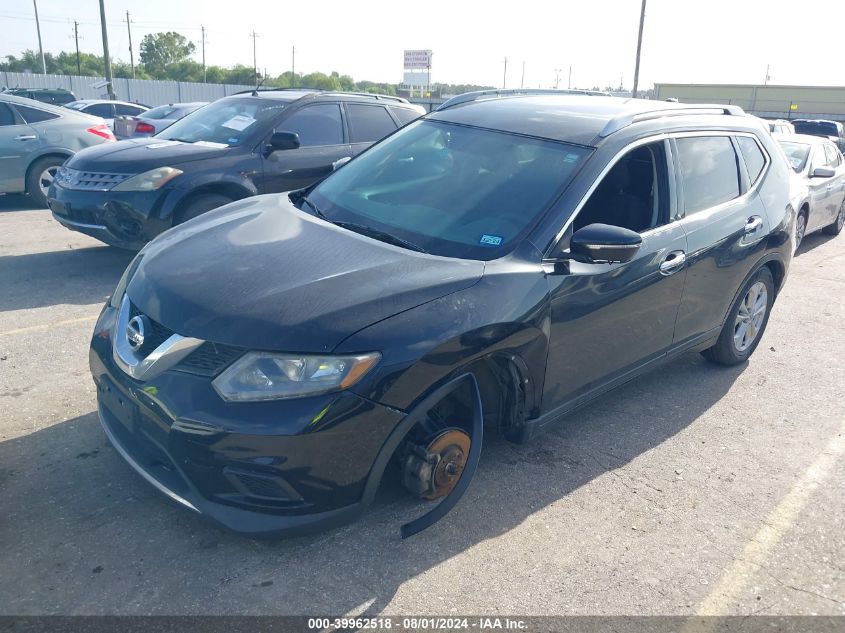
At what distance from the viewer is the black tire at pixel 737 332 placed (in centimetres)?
484

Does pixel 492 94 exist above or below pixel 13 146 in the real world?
above

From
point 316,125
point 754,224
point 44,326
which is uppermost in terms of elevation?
point 316,125

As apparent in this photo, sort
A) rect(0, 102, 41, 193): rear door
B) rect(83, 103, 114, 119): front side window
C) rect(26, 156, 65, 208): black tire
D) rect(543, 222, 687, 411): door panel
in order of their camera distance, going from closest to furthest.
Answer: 1. rect(543, 222, 687, 411): door panel
2. rect(0, 102, 41, 193): rear door
3. rect(26, 156, 65, 208): black tire
4. rect(83, 103, 114, 119): front side window

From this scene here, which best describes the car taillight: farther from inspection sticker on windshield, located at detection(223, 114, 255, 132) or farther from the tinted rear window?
inspection sticker on windshield, located at detection(223, 114, 255, 132)

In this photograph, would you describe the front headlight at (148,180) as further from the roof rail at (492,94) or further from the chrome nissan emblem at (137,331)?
the chrome nissan emblem at (137,331)

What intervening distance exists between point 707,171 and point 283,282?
9.32ft

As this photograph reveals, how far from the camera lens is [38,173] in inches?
383

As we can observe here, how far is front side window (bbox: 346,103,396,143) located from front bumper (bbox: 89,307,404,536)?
17.9 ft

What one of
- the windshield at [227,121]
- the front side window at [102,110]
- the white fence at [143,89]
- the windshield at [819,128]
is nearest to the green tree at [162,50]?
the white fence at [143,89]

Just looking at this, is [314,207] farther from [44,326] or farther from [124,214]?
[124,214]

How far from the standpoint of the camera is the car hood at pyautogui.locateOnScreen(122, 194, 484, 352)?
8.69 feet

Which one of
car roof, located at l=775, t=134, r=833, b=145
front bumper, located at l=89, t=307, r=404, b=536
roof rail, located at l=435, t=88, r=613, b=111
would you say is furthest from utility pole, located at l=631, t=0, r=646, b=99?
front bumper, located at l=89, t=307, r=404, b=536

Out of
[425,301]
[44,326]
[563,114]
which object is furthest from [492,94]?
[44,326]

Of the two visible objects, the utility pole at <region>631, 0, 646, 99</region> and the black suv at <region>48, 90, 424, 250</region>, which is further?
the utility pole at <region>631, 0, 646, 99</region>
